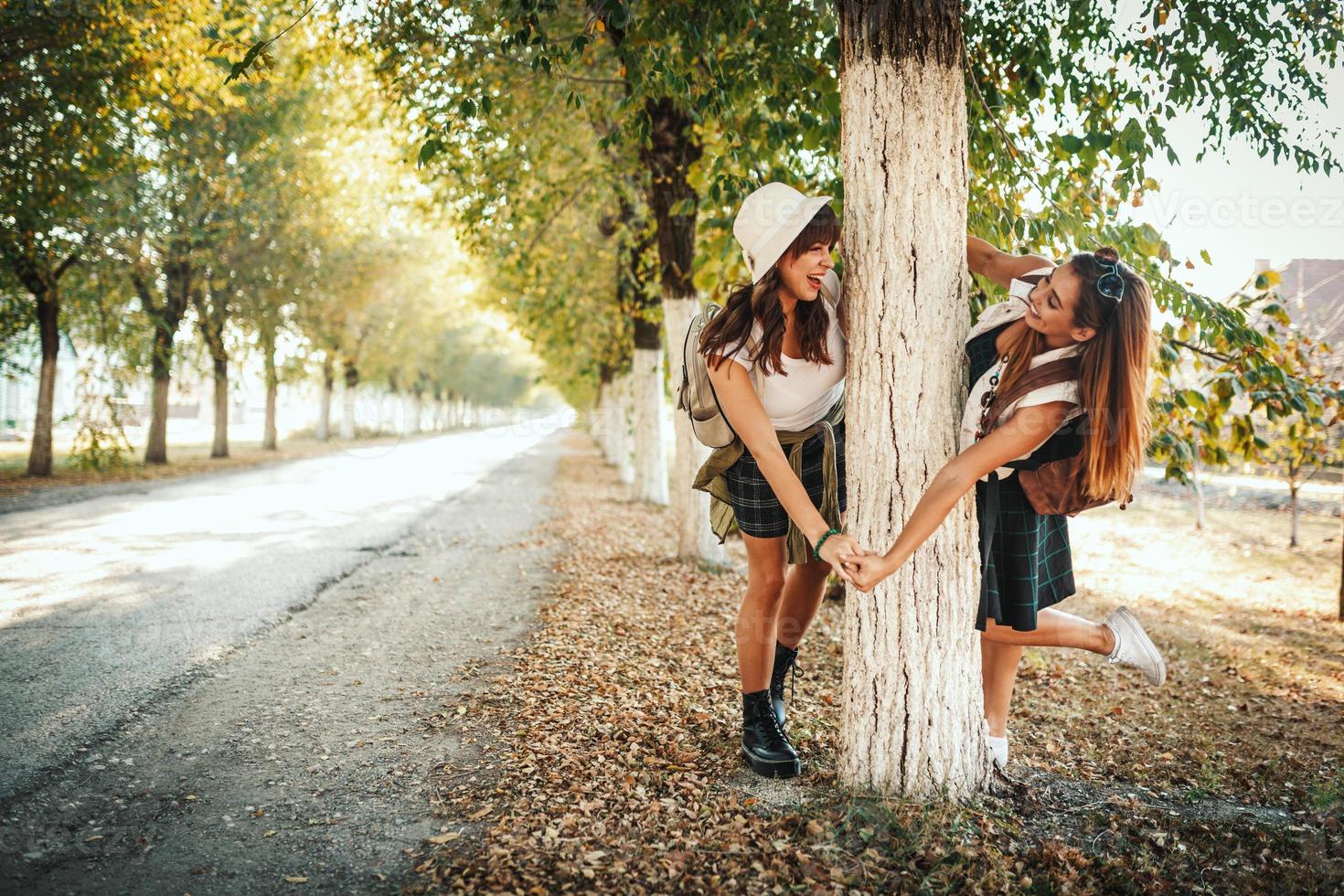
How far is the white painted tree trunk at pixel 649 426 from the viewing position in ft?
41.6

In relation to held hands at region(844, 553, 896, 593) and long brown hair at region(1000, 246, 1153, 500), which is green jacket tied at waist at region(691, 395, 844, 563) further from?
long brown hair at region(1000, 246, 1153, 500)

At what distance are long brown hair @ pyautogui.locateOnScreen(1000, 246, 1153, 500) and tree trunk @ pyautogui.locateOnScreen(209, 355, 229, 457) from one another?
2388cm

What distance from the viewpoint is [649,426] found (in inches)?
519

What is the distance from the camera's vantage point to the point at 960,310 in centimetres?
290

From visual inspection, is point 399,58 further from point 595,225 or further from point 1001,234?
point 595,225

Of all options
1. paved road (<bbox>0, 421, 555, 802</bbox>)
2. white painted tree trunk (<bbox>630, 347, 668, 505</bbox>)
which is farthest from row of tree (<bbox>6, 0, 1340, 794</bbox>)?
white painted tree trunk (<bbox>630, 347, 668, 505</bbox>)

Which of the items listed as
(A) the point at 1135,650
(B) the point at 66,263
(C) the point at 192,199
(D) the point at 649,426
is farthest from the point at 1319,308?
(B) the point at 66,263

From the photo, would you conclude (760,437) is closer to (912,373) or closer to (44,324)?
(912,373)

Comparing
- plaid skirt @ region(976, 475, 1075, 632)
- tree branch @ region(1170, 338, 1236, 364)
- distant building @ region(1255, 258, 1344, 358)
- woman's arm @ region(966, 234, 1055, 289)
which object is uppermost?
distant building @ region(1255, 258, 1344, 358)

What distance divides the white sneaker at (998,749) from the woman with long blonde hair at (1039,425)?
41 cm

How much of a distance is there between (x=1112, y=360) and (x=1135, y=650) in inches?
51.4

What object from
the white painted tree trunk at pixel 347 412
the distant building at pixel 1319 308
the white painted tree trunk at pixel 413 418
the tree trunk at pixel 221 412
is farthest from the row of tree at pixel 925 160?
the white painted tree trunk at pixel 413 418

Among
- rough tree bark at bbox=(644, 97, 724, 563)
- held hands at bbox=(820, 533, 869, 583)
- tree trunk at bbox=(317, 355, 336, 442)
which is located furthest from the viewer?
tree trunk at bbox=(317, 355, 336, 442)

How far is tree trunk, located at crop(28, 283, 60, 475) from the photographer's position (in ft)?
49.2
